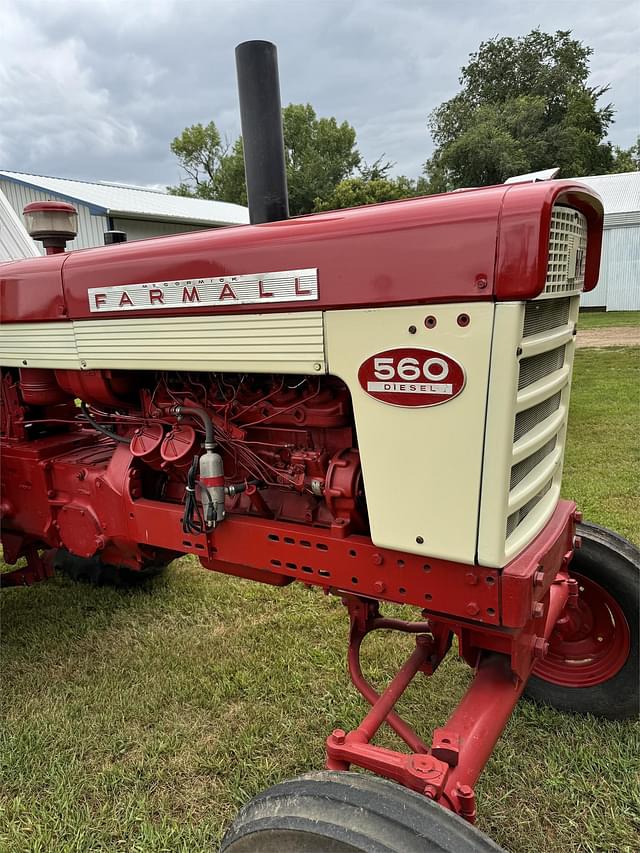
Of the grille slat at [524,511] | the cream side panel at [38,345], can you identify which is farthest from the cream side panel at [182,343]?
the grille slat at [524,511]

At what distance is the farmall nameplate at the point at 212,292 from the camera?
157cm

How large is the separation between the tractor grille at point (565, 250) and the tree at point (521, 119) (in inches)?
1102

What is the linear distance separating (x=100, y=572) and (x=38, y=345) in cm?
155

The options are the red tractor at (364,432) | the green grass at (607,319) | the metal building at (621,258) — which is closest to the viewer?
the red tractor at (364,432)

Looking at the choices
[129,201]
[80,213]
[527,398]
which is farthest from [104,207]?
[527,398]

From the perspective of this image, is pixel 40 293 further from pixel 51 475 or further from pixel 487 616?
pixel 487 616

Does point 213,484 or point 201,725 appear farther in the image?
point 201,725

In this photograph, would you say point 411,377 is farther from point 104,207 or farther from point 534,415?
point 104,207

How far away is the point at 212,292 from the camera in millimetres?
1698

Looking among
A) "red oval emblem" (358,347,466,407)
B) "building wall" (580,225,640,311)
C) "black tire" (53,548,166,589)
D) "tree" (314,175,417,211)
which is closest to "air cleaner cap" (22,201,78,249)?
"red oval emblem" (358,347,466,407)

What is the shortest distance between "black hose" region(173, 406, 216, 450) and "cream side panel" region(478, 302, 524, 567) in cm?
83

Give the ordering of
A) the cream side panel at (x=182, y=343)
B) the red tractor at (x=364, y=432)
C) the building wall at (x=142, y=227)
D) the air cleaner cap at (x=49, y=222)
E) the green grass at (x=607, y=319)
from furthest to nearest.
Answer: the green grass at (x=607, y=319) → the building wall at (x=142, y=227) → the air cleaner cap at (x=49, y=222) → the cream side panel at (x=182, y=343) → the red tractor at (x=364, y=432)

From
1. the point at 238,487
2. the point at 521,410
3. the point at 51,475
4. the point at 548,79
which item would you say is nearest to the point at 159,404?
the point at 238,487

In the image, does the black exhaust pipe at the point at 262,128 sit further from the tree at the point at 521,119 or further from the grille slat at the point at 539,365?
the tree at the point at 521,119
